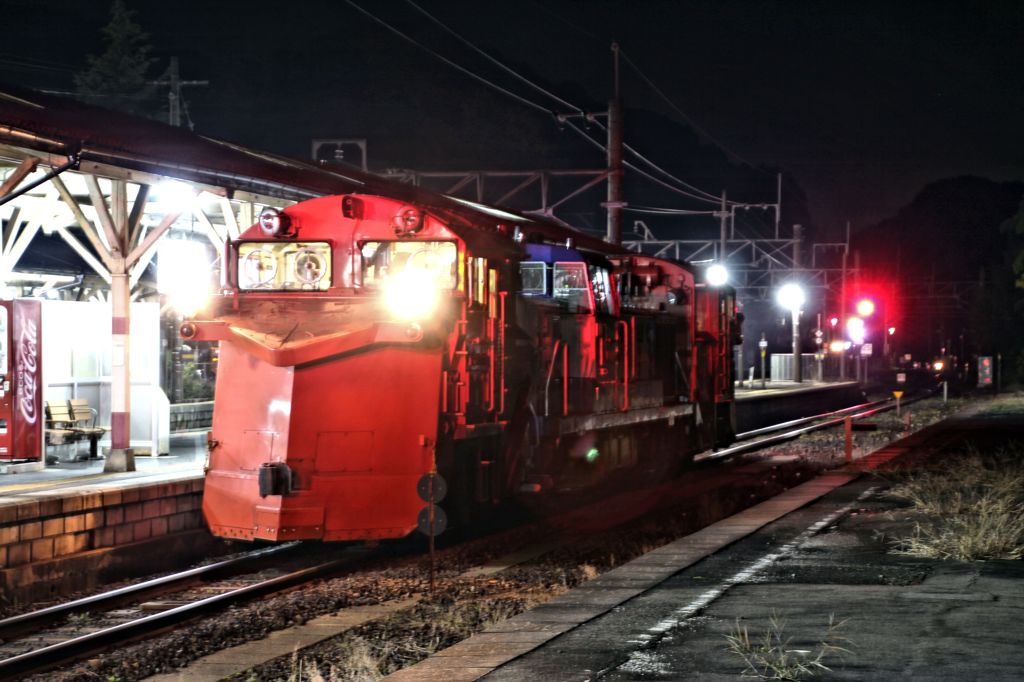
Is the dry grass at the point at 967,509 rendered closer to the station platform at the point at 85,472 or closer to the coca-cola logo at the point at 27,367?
the station platform at the point at 85,472

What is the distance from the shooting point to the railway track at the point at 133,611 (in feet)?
30.7

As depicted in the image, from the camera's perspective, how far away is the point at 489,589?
38.4 feet

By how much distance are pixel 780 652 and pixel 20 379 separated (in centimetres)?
1191

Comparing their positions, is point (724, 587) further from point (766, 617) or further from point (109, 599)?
point (109, 599)

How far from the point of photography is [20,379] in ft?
52.1

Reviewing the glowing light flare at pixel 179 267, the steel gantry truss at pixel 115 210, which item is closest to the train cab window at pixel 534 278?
the steel gantry truss at pixel 115 210

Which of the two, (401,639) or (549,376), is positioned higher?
(549,376)

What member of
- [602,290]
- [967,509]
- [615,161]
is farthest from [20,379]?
[615,161]

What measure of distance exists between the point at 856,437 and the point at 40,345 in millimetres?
22531

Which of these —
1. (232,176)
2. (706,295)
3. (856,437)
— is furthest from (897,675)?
(856,437)

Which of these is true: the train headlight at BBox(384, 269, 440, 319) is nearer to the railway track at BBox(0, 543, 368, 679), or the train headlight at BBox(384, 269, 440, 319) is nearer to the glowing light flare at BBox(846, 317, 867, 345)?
the railway track at BBox(0, 543, 368, 679)

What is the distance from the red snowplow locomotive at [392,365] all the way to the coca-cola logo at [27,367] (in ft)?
12.4

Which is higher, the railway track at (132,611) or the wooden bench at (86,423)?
→ the wooden bench at (86,423)

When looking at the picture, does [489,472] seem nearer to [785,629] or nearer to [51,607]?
[51,607]
